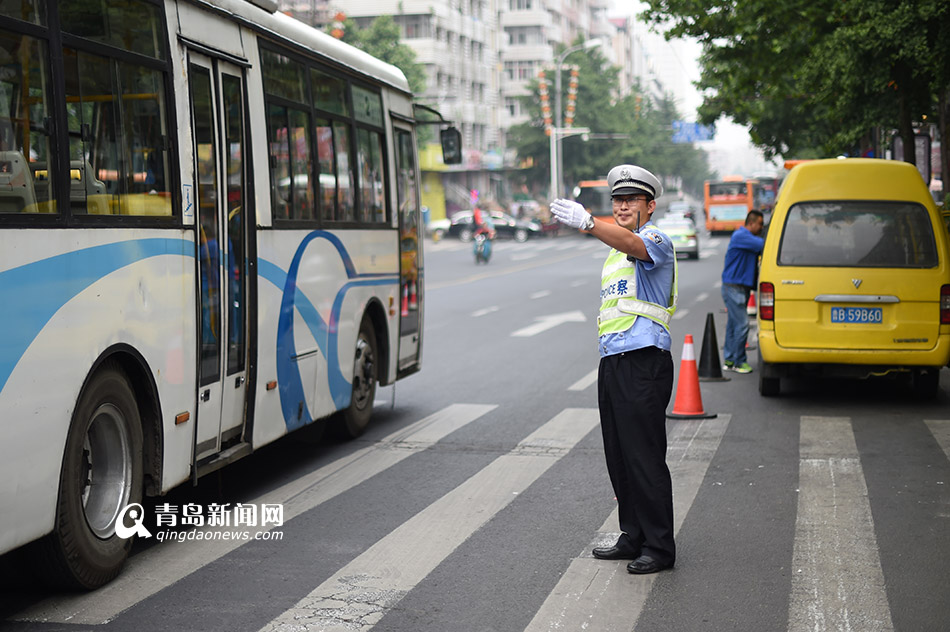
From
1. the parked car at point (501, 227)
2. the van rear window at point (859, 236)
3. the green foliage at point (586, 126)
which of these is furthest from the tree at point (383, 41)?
the van rear window at point (859, 236)

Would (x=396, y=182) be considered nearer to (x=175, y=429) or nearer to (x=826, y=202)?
(x=826, y=202)

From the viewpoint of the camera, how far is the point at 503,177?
9088 cm

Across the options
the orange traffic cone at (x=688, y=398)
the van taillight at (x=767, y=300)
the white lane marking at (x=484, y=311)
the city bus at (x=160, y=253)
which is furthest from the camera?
the white lane marking at (x=484, y=311)

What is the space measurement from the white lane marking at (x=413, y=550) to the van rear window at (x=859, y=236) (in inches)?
130

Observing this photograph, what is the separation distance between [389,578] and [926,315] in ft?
22.5

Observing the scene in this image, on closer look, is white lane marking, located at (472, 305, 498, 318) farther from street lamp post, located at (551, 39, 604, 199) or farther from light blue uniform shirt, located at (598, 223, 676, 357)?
street lamp post, located at (551, 39, 604, 199)

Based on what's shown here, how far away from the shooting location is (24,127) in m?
5.04

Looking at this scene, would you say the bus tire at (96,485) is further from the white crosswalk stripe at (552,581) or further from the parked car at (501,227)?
the parked car at (501,227)

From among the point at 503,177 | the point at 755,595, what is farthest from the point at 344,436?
the point at 503,177

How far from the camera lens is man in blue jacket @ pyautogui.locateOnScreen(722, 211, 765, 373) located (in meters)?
13.6

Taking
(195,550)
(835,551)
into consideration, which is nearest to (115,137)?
(195,550)

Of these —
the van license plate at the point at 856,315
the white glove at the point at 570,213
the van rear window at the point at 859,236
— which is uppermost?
the white glove at the point at 570,213

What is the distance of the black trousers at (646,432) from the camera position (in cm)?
589

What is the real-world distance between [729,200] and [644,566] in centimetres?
6271
